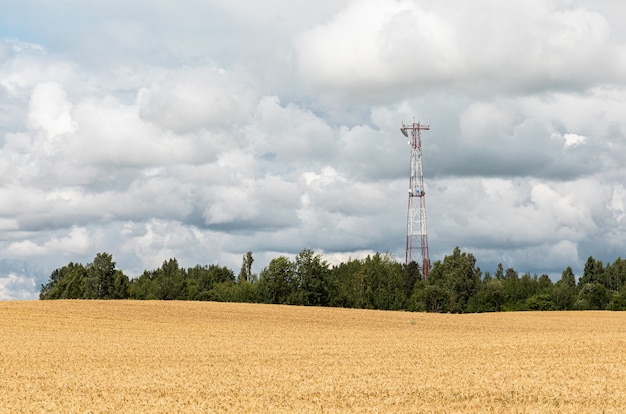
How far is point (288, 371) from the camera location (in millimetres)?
31750

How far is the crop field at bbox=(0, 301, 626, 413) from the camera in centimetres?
2341

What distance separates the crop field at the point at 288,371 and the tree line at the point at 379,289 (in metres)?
56.6

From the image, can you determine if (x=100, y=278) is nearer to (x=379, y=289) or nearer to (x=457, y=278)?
(x=379, y=289)

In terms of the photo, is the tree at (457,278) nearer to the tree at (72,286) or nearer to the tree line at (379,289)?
the tree line at (379,289)

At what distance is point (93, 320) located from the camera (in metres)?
65.2

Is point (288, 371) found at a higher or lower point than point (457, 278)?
lower

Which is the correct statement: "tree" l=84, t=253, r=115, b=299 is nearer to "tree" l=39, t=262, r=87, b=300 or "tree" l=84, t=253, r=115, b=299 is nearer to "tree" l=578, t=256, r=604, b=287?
"tree" l=39, t=262, r=87, b=300

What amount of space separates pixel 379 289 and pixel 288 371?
106149mm

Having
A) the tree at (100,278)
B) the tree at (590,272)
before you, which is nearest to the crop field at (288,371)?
the tree at (100,278)

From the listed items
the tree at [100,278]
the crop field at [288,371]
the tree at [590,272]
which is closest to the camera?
the crop field at [288,371]

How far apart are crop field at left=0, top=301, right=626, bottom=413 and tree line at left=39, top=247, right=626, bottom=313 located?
56612mm

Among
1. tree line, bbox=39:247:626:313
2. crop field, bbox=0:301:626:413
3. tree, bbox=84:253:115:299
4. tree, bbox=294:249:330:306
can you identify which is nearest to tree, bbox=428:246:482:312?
tree line, bbox=39:247:626:313

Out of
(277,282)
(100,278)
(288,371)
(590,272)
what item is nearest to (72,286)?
(100,278)

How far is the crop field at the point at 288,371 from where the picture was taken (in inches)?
922
